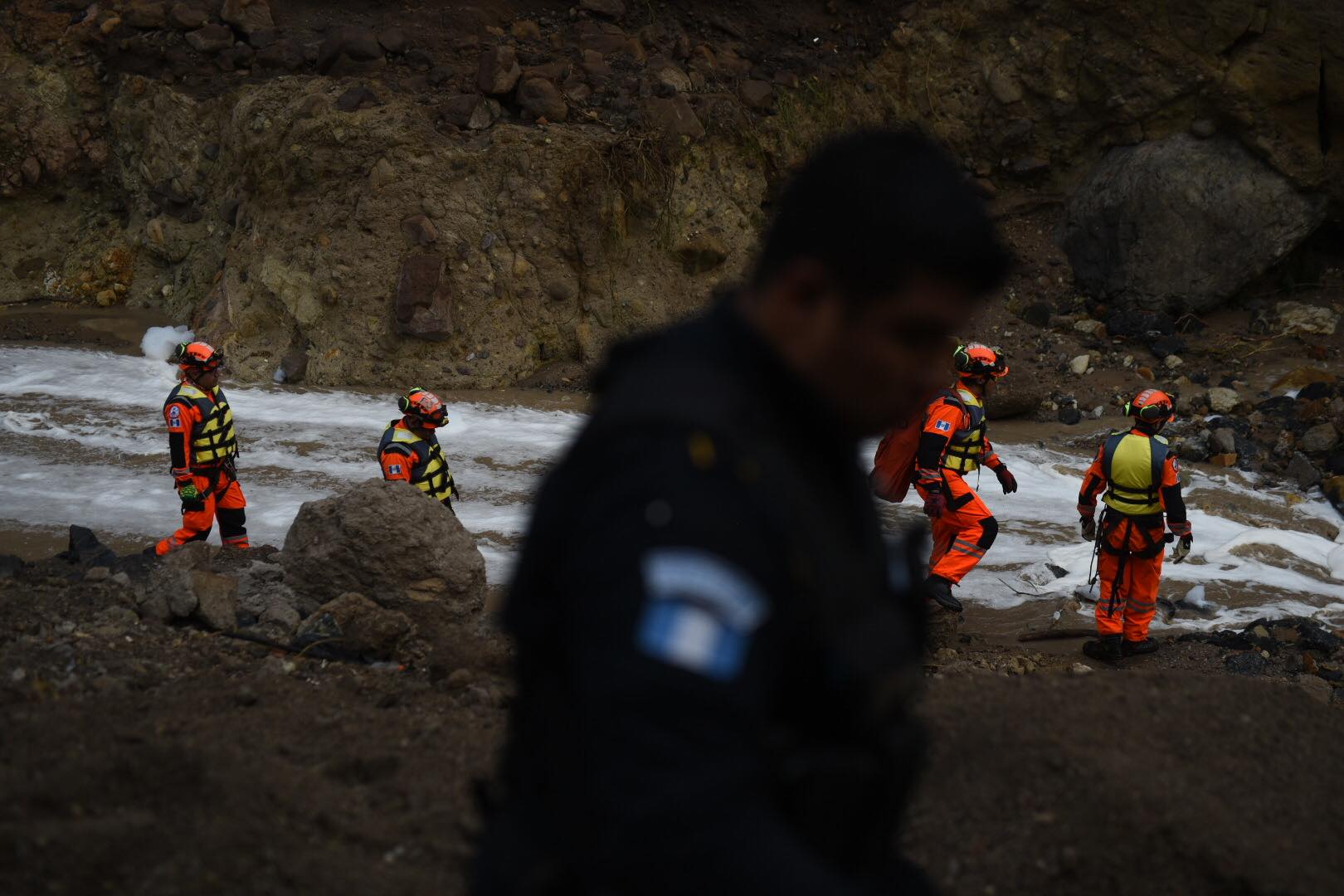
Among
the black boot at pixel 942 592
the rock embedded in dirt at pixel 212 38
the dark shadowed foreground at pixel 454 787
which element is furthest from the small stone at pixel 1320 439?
the rock embedded in dirt at pixel 212 38

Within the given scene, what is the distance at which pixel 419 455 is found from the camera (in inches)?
320

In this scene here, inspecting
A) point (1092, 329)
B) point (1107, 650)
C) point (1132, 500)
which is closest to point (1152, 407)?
point (1132, 500)

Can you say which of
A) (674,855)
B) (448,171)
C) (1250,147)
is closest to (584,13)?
(448,171)

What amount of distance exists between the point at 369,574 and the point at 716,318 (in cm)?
572

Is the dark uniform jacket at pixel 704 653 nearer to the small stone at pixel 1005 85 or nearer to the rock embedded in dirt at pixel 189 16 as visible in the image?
the rock embedded in dirt at pixel 189 16

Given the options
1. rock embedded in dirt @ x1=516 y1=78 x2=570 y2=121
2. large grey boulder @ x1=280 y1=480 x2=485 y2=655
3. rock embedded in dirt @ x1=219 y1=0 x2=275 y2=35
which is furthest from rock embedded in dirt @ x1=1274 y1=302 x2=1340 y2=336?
rock embedded in dirt @ x1=219 y1=0 x2=275 y2=35

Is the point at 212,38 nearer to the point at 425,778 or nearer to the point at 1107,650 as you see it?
the point at 1107,650

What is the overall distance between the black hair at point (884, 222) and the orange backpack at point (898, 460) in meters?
7.41

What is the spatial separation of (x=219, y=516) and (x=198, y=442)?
65cm

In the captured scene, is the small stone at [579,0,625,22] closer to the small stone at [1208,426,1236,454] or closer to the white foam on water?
the white foam on water

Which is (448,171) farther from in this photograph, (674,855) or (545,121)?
(674,855)

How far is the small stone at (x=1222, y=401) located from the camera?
12.8m

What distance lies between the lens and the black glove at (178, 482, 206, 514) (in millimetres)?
8438

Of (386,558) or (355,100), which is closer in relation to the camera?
(386,558)
